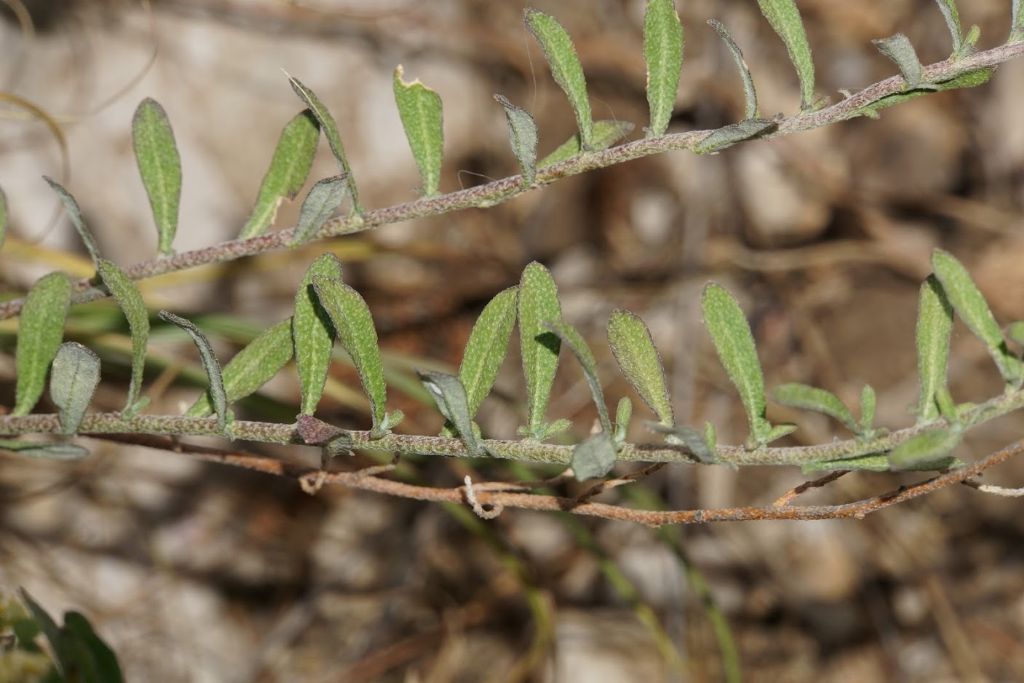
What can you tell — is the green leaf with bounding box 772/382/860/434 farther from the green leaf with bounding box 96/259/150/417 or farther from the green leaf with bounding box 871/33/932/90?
the green leaf with bounding box 96/259/150/417

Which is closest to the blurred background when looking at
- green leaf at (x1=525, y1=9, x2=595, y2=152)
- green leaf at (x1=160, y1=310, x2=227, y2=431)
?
green leaf at (x1=160, y1=310, x2=227, y2=431)

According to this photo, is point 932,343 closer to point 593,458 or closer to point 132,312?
point 593,458

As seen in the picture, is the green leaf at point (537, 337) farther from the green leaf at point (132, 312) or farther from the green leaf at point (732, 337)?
the green leaf at point (132, 312)

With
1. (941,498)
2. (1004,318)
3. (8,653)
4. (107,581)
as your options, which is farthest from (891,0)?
(8,653)

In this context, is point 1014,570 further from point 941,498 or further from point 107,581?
point 107,581

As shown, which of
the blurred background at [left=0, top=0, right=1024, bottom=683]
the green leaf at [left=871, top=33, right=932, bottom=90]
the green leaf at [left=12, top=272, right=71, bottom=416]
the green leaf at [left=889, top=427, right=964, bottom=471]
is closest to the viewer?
the green leaf at [left=889, top=427, right=964, bottom=471]

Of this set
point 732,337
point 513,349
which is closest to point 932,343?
point 732,337

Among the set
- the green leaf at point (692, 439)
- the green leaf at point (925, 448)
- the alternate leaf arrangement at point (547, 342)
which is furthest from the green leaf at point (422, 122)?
the green leaf at point (925, 448)
